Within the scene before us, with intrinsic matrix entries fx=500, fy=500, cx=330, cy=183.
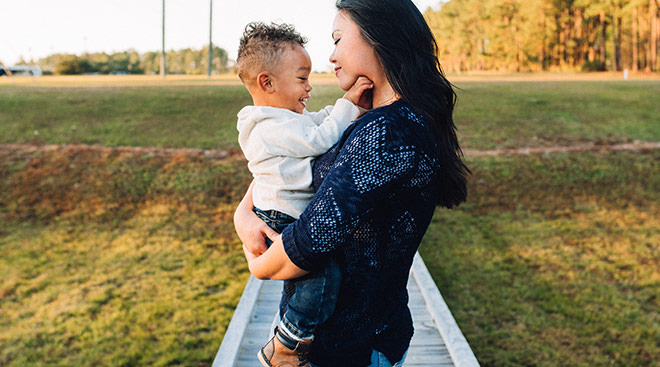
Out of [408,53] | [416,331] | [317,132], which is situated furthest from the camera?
[416,331]

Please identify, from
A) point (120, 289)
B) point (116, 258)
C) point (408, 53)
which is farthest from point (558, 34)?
point (408, 53)

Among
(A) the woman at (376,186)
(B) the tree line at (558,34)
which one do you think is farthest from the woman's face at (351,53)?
(B) the tree line at (558,34)

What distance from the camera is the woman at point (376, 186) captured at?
4.25ft

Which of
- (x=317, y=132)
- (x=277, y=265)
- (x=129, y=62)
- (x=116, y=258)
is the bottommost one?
(x=116, y=258)

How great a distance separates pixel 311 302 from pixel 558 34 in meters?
53.5

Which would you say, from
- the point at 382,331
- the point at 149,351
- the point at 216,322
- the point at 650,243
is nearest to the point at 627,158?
the point at 650,243

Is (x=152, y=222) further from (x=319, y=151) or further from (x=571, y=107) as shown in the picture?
(x=571, y=107)

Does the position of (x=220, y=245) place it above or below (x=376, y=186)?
below

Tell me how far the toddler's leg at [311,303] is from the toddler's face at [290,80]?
66cm

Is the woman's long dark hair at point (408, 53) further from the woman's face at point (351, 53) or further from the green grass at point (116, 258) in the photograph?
the green grass at point (116, 258)

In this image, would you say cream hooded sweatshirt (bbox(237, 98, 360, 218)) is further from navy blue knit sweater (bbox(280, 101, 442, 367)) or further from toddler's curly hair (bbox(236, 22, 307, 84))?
toddler's curly hair (bbox(236, 22, 307, 84))

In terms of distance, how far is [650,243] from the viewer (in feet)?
27.4

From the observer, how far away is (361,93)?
151 centimetres

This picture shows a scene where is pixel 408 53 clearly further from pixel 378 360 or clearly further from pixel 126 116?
pixel 126 116
